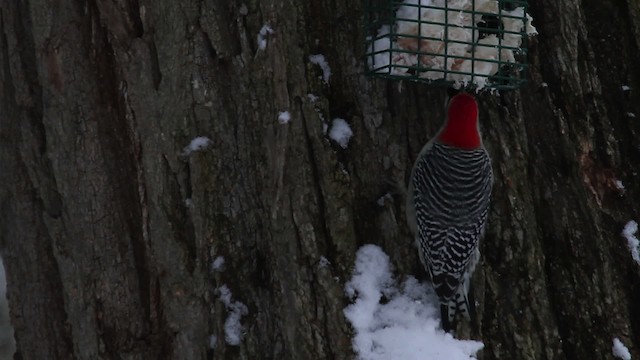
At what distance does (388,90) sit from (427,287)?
33.6 inches

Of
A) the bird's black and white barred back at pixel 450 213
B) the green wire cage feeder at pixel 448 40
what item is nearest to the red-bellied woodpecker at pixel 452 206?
the bird's black and white barred back at pixel 450 213

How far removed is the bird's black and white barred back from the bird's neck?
3 centimetres

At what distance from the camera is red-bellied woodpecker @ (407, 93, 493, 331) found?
12.3ft

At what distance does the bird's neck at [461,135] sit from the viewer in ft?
12.7

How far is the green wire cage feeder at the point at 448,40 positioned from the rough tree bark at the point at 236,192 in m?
0.12

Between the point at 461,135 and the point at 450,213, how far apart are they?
1.55ft

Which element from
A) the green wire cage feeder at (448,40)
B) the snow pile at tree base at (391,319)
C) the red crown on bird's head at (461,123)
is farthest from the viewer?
the red crown on bird's head at (461,123)

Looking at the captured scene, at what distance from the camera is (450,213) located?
421 cm

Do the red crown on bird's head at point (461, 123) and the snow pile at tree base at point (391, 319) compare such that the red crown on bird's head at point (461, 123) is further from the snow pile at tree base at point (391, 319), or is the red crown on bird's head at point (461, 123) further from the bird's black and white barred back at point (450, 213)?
the snow pile at tree base at point (391, 319)

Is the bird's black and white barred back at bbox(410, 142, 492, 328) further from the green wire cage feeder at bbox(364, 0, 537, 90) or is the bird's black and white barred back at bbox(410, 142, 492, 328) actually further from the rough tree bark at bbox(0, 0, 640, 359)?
the green wire cage feeder at bbox(364, 0, 537, 90)

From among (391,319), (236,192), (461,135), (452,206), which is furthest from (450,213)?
(236,192)

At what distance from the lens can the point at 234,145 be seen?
143 inches

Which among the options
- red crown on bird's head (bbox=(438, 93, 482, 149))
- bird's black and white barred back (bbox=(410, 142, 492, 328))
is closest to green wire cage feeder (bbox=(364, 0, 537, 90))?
red crown on bird's head (bbox=(438, 93, 482, 149))

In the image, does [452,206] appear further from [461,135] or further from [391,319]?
[391,319]
